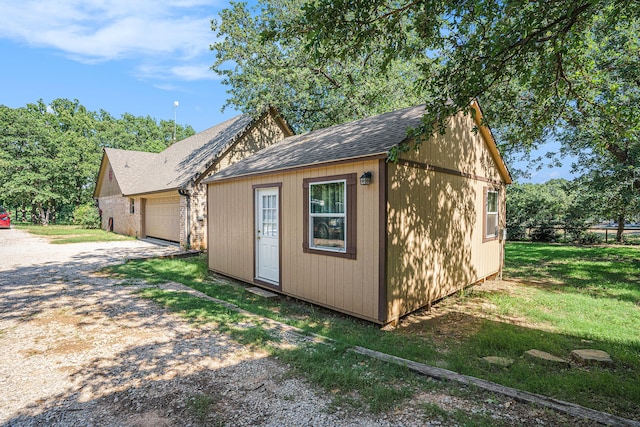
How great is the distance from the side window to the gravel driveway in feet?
20.2

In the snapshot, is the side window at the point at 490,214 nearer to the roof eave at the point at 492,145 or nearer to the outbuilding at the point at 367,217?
the outbuilding at the point at 367,217

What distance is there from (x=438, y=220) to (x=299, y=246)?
268cm

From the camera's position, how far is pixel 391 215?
16.5 feet

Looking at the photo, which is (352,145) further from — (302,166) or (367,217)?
(367,217)

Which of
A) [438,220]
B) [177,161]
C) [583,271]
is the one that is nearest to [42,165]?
[177,161]

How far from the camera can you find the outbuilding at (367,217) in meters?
5.10

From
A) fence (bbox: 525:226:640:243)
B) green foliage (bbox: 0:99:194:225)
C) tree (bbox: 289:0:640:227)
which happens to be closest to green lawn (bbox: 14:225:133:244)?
green foliage (bbox: 0:99:194:225)

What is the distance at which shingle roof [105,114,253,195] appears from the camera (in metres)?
13.9

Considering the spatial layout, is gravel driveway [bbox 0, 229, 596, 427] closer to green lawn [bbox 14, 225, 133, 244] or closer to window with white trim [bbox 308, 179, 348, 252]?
window with white trim [bbox 308, 179, 348, 252]

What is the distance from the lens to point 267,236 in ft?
23.8

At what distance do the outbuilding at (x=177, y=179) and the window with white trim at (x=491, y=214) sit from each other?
392 inches

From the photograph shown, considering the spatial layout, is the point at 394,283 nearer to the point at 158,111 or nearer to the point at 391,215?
the point at 391,215

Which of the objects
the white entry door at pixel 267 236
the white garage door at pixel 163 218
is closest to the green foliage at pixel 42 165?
the white garage door at pixel 163 218

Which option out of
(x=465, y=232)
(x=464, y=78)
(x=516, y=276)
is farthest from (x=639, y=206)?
(x=464, y=78)
